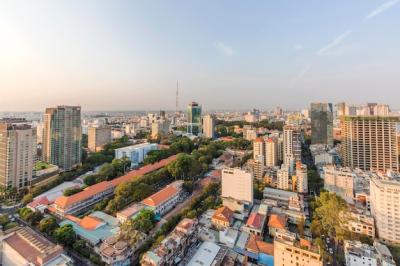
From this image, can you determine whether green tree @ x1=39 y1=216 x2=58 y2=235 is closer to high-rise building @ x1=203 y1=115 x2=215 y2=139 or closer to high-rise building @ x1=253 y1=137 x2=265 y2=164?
high-rise building @ x1=253 y1=137 x2=265 y2=164

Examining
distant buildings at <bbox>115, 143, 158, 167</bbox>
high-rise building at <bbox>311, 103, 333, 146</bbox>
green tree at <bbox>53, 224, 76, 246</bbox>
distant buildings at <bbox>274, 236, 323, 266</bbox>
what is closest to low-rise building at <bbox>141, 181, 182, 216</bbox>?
green tree at <bbox>53, 224, 76, 246</bbox>

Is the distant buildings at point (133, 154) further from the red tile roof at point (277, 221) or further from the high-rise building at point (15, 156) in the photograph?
the red tile roof at point (277, 221)

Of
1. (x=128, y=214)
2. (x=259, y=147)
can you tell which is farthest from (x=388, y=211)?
(x=128, y=214)

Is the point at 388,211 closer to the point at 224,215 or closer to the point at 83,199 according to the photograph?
the point at 224,215

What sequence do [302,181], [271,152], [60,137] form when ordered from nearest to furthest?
[302,181], [60,137], [271,152]

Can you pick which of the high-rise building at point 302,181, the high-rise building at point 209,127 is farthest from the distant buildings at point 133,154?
the high-rise building at point 302,181

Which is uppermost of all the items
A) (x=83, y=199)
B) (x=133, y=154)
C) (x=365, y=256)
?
(x=133, y=154)
